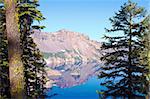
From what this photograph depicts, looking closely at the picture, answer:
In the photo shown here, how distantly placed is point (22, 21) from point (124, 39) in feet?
24.7

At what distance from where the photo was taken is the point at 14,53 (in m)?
7.88

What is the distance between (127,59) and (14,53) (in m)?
16.7

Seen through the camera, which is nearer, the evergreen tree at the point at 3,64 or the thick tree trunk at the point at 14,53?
the thick tree trunk at the point at 14,53

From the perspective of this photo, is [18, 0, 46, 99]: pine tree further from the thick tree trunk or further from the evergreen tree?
the thick tree trunk

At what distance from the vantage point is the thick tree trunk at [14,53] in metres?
7.87

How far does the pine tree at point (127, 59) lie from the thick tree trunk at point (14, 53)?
49.9 ft

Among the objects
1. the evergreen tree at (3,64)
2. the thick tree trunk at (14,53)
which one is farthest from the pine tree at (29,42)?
the thick tree trunk at (14,53)

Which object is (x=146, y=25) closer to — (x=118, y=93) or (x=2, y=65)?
(x=118, y=93)

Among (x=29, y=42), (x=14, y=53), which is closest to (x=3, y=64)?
(x=29, y=42)

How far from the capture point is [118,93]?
23250 millimetres

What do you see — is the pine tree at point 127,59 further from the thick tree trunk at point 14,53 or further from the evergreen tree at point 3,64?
the thick tree trunk at point 14,53

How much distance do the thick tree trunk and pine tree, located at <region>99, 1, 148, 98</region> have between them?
1521 centimetres

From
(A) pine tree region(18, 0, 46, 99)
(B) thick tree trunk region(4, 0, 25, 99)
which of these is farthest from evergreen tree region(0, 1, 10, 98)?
(B) thick tree trunk region(4, 0, 25, 99)

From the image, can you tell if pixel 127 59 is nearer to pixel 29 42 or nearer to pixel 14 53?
pixel 29 42
